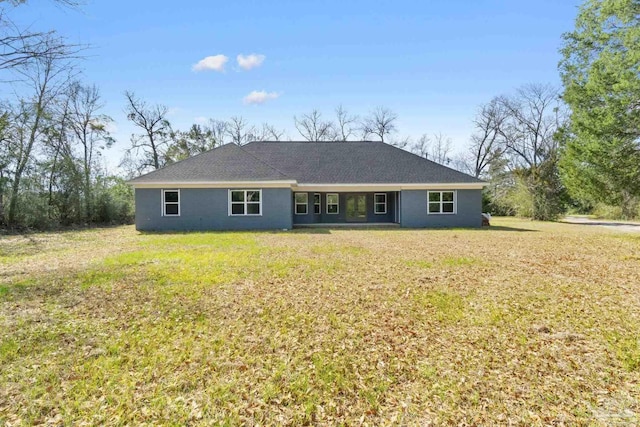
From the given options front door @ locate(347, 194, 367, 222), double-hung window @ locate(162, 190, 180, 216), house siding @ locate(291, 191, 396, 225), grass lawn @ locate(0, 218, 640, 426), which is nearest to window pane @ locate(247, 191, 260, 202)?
double-hung window @ locate(162, 190, 180, 216)

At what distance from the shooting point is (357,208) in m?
22.0

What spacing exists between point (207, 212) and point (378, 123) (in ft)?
102

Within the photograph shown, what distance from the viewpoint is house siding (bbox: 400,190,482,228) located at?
63.9 ft

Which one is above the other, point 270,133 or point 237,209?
point 270,133

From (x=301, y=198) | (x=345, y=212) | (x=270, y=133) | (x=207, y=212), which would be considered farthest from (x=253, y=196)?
(x=270, y=133)

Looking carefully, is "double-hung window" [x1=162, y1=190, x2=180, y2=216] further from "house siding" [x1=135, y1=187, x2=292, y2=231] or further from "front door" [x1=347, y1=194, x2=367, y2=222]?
"front door" [x1=347, y1=194, x2=367, y2=222]

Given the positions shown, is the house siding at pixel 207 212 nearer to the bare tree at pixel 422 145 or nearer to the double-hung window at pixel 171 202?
the double-hung window at pixel 171 202

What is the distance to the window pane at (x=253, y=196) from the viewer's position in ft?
58.6

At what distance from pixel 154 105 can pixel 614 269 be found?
3671cm

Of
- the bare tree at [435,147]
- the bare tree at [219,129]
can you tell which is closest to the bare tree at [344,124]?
the bare tree at [435,147]

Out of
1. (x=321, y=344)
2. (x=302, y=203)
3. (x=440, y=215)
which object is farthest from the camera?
(x=302, y=203)

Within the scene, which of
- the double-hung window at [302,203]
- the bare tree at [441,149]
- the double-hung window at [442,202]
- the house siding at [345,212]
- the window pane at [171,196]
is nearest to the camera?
the window pane at [171,196]

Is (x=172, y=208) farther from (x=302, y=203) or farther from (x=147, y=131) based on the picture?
(x=147, y=131)

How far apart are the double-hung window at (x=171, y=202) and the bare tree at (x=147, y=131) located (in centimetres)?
1980
